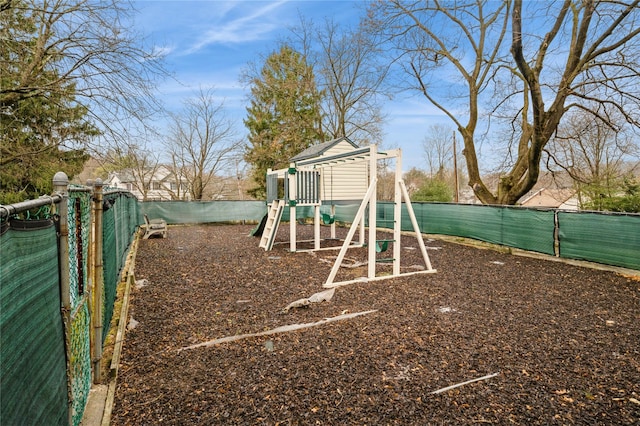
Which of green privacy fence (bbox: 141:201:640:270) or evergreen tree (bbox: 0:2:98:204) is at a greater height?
evergreen tree (bbox: 0:2:98:204)

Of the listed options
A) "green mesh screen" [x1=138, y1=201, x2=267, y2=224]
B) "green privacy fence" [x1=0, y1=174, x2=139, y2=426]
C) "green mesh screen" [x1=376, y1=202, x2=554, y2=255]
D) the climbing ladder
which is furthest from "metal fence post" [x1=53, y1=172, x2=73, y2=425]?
"green mesh screen" [x1=138, y1=201, x2=267, y2=224]

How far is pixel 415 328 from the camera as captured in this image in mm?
3650

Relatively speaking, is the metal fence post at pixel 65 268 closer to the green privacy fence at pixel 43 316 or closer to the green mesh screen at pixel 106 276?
the green privacy fence at pixel 43 316

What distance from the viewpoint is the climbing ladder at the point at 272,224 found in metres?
8.87

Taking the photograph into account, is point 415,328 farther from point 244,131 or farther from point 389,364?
point 244,131

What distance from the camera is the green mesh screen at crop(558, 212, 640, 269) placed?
614cm

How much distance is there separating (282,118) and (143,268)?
15.9 metres

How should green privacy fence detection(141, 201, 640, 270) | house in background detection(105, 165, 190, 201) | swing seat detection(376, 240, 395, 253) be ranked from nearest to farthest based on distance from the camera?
1. swing seat detection(376, 240, 395, 253)
2. green privacy fence detection(141, 201, 640, 270)
3. house in background detection(105, 165, 190, 201)

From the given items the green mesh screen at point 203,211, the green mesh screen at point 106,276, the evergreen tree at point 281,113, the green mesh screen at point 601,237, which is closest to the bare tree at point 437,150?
the evergreen tree at point 281,113

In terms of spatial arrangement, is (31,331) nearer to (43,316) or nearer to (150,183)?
(43,316)

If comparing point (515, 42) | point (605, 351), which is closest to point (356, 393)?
point (605, 351)

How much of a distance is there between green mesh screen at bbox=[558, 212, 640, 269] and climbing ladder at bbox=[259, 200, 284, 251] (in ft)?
21.0

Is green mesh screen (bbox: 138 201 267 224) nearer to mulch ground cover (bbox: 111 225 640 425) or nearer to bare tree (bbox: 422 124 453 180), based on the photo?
mulch ground cover (bbox: 111 225 640 425)

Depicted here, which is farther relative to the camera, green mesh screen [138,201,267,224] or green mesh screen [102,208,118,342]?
green mesh screen [138,201,267,224]
